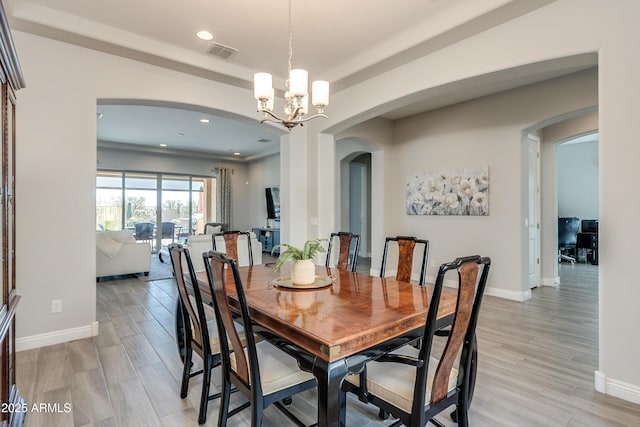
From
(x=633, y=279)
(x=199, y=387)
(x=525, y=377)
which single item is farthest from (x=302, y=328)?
(x=633, y=279)

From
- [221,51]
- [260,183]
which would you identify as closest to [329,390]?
[221,51]

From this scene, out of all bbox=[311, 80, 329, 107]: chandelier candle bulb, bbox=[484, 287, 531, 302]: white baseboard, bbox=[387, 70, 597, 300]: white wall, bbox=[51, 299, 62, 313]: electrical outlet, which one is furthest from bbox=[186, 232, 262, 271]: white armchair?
bbox=[484, 287, 531, 302]: white baseboard

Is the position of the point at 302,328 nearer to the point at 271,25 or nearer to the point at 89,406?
the point at 89,406

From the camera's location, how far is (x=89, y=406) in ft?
6.96

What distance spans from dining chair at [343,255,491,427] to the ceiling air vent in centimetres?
326

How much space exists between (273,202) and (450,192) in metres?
5.73

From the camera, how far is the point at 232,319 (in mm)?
1590

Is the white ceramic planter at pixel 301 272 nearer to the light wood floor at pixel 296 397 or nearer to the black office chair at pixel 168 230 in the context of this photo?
the light wood floor at pixel 296 397

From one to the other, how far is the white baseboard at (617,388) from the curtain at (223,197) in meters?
9.42

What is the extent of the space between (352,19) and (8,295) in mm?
3133

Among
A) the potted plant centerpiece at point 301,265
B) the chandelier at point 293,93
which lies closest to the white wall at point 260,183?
the chandelier at point 293,93

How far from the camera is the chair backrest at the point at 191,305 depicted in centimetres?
189

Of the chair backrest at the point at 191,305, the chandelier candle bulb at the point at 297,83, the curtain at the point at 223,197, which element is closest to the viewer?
the chair backrest at the point at 191,305

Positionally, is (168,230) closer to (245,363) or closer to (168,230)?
(168,230)
